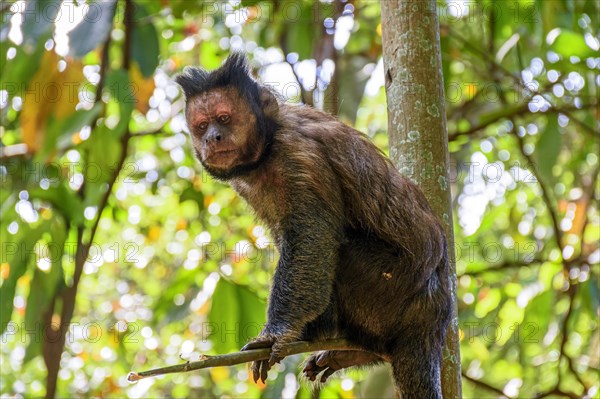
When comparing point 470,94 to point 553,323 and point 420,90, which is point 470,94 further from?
point 420,90

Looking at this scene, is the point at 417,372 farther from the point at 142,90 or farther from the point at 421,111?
the point at 142,90

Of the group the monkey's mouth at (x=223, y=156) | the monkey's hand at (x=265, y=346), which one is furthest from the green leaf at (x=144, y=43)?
the monkey's hand at (x=265, y=346)

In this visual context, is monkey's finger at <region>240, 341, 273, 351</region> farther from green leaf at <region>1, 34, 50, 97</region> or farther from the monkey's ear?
green leaf at <region>1, 34, 50, 97</region>

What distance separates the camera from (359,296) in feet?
16.4

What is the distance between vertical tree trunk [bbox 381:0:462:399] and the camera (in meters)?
4.81

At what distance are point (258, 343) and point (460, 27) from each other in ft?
23.2

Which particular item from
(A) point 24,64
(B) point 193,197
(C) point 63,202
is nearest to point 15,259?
(C) point 63,202

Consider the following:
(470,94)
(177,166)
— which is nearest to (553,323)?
(470,94)

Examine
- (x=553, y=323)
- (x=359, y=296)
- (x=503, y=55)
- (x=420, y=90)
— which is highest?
(x=503, y=55)

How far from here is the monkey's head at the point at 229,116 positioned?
5.52 meters

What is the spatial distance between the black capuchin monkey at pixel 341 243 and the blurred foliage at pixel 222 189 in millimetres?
1177

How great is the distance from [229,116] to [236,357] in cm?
260

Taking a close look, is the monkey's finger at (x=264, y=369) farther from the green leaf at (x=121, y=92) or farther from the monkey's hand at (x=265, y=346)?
the green leaf at (x=121, y=92)

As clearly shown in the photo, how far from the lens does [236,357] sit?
3.50 m
